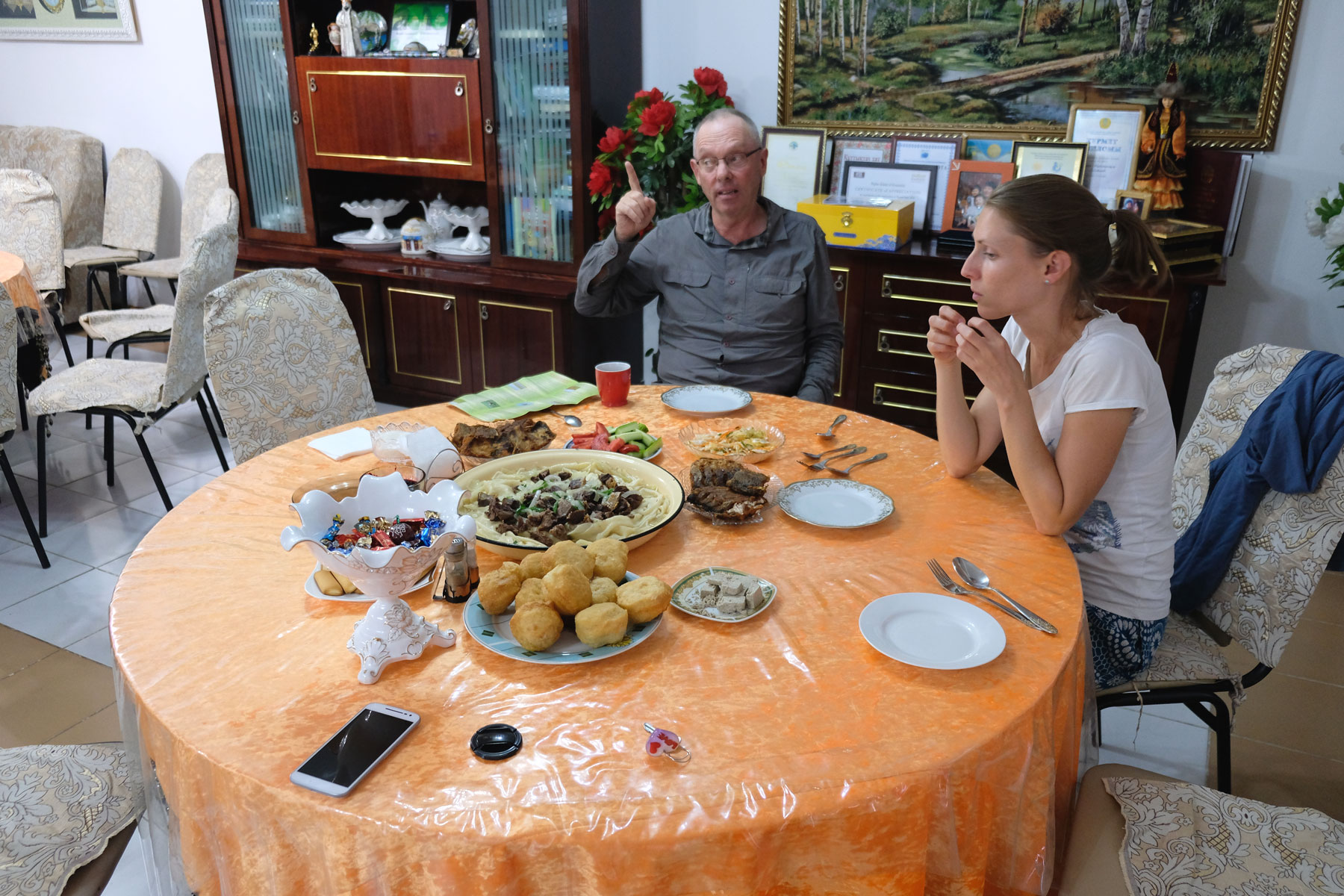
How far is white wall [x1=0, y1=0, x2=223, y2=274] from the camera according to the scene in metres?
4.95

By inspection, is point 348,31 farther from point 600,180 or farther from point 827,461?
point 827,461

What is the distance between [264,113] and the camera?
4242 mm

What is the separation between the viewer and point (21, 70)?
18.1 feet

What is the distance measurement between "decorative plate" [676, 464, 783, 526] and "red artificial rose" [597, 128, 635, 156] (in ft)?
6.94

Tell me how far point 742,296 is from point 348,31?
251 cm

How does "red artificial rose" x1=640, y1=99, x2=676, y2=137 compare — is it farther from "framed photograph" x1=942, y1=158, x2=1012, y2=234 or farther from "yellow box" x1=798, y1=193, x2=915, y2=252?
"framed photograph" x1=942, y1=158, x2=1012, y2=234

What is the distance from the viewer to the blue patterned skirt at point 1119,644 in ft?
5.20

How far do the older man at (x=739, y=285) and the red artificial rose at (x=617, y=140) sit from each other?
95cm

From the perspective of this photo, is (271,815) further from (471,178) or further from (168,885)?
(471,178)

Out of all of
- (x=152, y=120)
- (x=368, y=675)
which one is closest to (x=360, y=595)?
(x=368, y=675)

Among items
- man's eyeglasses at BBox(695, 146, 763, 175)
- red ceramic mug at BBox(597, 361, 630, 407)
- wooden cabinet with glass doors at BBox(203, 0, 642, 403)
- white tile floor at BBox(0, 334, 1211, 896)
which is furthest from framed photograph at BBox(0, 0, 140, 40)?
red ceramic mug at BBox(597, 361, 630, 407)

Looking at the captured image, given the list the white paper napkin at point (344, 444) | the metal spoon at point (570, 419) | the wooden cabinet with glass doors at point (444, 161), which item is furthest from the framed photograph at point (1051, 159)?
the white paper napkin at point (344, 444)

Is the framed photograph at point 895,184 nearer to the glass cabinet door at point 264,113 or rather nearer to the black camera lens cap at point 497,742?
the glass cabinet door at point 264,113

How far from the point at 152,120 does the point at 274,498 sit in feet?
15.5
